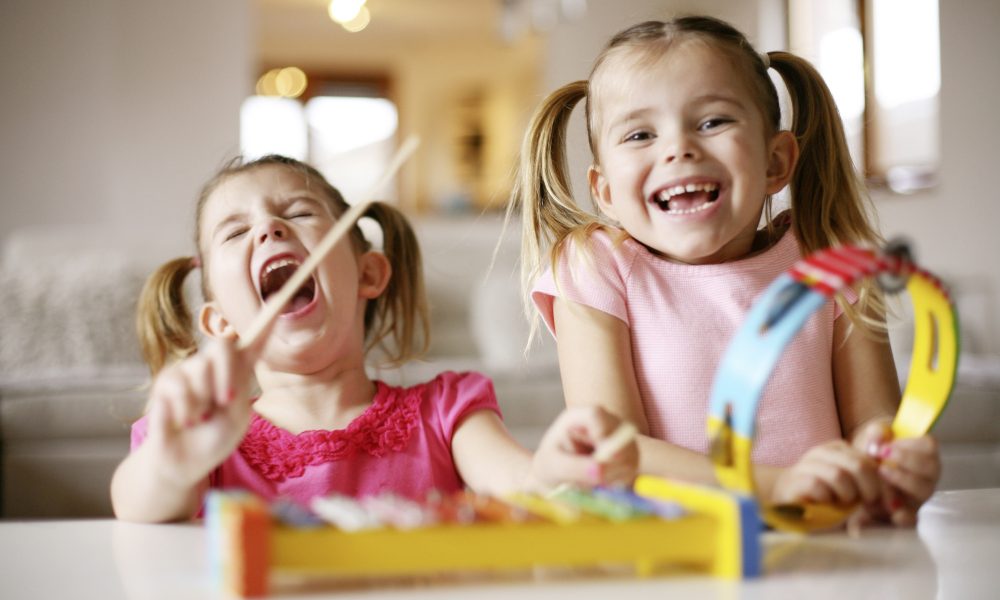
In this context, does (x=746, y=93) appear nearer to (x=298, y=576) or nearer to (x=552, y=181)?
(x=552, y=181)

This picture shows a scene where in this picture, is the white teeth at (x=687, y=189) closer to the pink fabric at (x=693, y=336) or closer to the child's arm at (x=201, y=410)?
the pink fabric at (x=693, y=336)

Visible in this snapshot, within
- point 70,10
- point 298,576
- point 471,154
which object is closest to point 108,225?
point 70,10

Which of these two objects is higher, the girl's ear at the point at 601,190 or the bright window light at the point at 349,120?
the bright window light at the point at 349,120

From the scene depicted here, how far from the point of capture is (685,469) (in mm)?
791

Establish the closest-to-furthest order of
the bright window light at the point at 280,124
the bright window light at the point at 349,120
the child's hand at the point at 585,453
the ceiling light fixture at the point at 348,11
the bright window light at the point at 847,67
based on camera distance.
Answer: the child's hand at the point at 585,453
the bright window light at the point at 847,67
the ceiling light fixture at the point at 348,11
the bright window light at the point at 280,124
the bright window light at the point at 349,120

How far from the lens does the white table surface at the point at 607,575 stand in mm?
495

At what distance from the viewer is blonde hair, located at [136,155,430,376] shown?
116 cm

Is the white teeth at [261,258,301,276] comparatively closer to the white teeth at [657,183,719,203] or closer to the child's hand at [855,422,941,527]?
the white teeth at [657,183,719,203]

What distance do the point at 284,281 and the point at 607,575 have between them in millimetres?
622

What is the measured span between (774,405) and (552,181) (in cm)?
32

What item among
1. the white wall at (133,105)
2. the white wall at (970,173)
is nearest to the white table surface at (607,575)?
the white wall at (970,173)

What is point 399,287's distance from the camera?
3.97 feet

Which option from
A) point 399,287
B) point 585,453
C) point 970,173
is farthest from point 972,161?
point 585,453

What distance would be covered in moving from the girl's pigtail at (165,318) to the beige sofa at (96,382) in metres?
0.90
